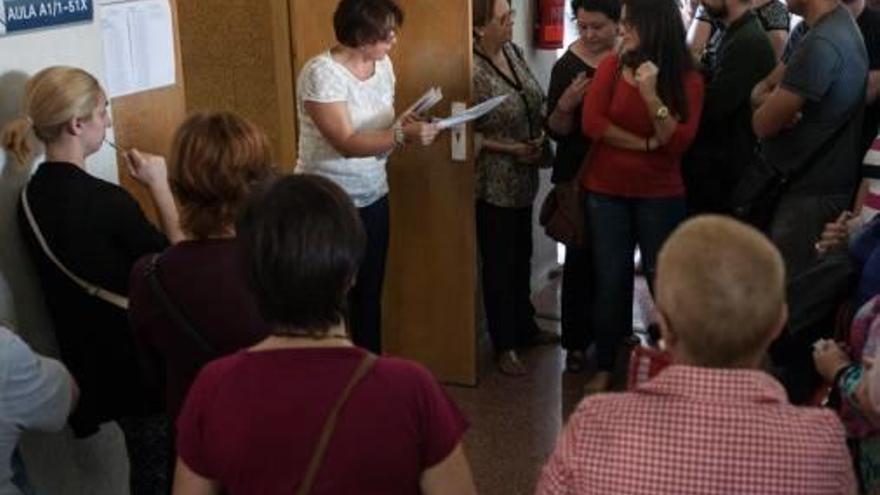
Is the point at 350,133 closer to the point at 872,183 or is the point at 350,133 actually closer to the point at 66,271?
the point at 66,271

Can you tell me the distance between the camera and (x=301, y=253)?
4.63 ft

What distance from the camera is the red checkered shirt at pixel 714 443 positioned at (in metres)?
1.31

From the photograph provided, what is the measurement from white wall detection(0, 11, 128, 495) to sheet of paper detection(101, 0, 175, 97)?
0.21 feet

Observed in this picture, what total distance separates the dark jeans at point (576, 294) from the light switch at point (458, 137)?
2.04 ft

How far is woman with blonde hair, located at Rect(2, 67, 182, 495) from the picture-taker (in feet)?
6.88

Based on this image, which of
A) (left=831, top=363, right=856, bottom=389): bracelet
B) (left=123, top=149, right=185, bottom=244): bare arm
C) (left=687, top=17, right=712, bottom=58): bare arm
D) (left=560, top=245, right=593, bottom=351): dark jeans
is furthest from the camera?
(left=687, top=17, right=712, bottom=58): bare arm

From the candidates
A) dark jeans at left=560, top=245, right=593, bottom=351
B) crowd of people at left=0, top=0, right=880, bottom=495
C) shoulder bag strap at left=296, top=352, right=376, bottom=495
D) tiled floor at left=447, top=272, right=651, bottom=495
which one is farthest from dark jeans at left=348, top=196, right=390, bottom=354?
shoulder bag strap at left=296, top=352, right=376, bottom=495

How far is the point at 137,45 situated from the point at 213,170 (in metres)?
0.82

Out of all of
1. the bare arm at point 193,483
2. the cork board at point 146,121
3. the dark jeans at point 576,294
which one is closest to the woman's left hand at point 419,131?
the cork board at point 146,121

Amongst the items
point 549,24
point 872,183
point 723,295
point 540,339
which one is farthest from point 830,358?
point 549,24

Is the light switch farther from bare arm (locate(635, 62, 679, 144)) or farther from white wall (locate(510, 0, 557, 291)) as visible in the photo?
white wall (locate(510, 0, 557, 291))

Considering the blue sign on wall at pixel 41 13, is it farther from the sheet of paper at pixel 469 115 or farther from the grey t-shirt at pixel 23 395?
the sheet of paper at pixel 469 115

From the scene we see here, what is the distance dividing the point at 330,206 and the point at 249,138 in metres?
0.56

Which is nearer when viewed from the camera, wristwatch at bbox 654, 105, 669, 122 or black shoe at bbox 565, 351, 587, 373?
wristwatch at bbox 654, 105, 669, 122
